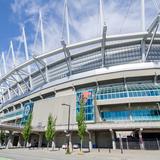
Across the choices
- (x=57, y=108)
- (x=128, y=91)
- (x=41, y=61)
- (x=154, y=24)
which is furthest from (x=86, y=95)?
(x=41, y=61)

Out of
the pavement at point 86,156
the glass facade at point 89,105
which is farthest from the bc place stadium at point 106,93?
the pavement at point 86,156

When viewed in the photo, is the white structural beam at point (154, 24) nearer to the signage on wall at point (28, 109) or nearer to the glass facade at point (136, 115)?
the glass facade at point (136, 115)

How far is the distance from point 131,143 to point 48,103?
31.1 meters

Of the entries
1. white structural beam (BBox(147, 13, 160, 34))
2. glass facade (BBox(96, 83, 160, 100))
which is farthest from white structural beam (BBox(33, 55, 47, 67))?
white structural beam (BBox(147, 13, 160, 34))

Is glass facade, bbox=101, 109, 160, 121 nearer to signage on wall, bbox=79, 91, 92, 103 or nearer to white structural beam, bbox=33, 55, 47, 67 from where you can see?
signage on wall, bbox=79, 91, 92, 103

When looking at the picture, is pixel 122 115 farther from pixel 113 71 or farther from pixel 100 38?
pixel 100 38

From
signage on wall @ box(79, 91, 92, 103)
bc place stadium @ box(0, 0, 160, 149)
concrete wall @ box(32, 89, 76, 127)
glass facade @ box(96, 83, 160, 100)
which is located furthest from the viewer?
concrete wall @ box(32, 89, 76, 127)

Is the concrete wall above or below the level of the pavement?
above

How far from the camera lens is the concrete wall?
5830cm

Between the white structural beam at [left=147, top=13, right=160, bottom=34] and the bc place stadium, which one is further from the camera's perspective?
the white structural beam at [left=147, top=13, right=160, bottom=34]

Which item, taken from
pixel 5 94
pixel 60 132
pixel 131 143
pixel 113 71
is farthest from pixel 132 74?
pixel 5 94

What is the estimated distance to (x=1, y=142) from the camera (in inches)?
2908

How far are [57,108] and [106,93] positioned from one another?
15.2 meters

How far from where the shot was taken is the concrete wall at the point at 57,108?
58.3 metres
